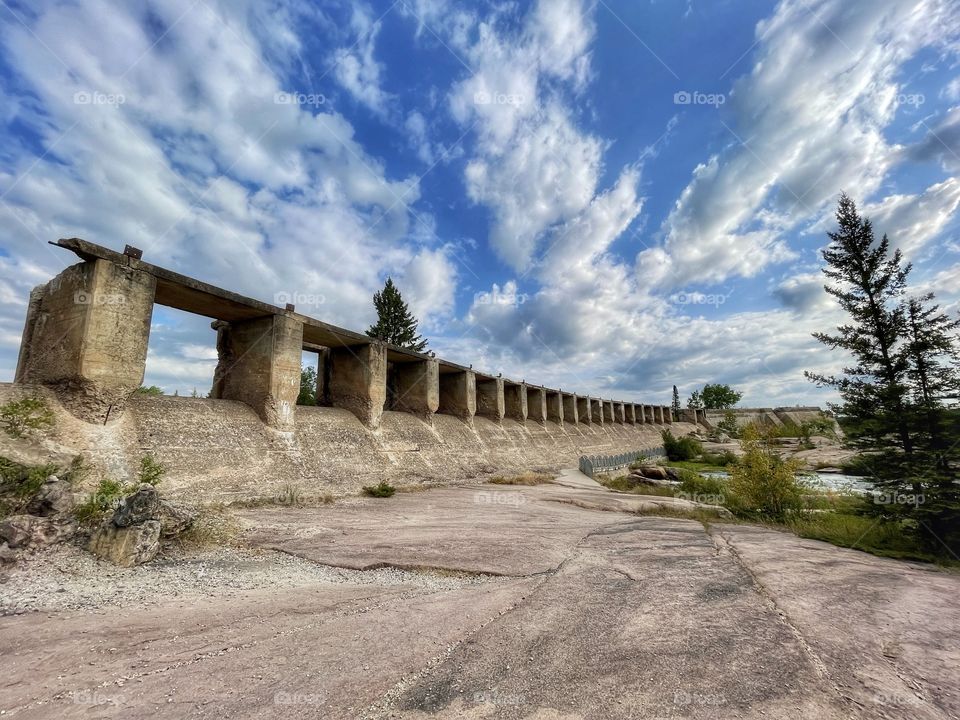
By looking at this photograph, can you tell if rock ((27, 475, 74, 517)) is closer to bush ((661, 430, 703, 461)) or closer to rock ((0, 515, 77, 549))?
rock ((0, 515, 77, 549))

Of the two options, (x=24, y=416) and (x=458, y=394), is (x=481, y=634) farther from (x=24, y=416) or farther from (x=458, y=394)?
(x=458, y=394)

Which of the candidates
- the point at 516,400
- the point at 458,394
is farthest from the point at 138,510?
the point at 516,400

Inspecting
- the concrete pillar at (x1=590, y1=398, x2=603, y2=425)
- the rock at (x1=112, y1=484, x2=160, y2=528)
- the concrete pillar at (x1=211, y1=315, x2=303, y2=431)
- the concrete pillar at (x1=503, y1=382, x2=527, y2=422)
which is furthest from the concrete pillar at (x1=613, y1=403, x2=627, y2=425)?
the rock at (x1=112, y1=484, x2=160, y2=528)

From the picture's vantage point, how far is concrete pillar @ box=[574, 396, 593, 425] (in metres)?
48.6

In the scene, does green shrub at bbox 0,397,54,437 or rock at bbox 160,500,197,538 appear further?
green shrub at bbox 0,397,54,437

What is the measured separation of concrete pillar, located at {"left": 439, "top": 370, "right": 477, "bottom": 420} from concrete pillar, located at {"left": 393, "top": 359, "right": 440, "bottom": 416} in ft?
11.3

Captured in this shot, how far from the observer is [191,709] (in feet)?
9.27

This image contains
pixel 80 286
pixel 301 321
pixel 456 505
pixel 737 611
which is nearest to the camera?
pixel 737 611

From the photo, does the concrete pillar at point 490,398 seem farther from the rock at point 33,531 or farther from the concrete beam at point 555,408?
the rock at point 33,531

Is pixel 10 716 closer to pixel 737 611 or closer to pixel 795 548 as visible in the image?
pixel 737 611

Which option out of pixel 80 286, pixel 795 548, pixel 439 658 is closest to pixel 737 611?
Result: pixel 439 658

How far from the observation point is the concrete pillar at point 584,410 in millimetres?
48594

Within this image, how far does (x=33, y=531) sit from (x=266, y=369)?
31.4 ft

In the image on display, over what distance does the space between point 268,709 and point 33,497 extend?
22.6 feet
